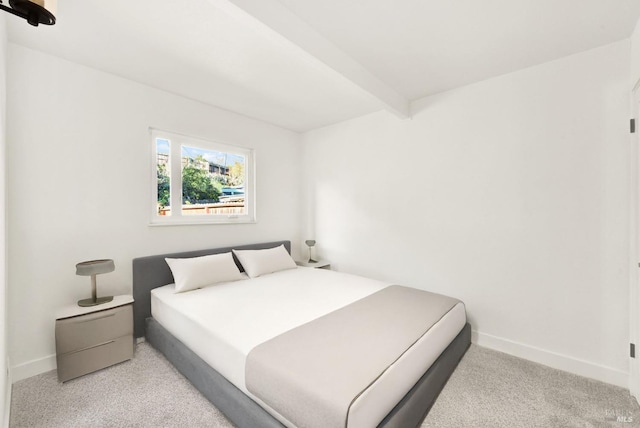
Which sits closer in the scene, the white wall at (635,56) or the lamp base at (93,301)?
the white wall at (635,56)

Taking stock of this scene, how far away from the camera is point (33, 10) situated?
0.88 metres

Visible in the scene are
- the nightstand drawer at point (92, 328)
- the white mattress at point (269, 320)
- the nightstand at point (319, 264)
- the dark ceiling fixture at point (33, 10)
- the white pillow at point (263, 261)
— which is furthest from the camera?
the nightstand at point (319, 264)

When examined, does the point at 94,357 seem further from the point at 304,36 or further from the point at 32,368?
the point at 304,36

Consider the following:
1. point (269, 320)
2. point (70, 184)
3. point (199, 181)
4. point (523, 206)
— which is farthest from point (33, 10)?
point (523, 206)

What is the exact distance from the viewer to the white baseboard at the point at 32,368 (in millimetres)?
2094

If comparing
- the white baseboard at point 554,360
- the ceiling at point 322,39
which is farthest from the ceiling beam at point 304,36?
the white baseboard at point 554,360

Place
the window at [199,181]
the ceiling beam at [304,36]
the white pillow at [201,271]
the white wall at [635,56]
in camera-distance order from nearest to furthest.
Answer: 1. the ceiling beam at [304,36]
2. the white wall at [635,56]
3. the white pillow at [201,271]
4. the window at [199,181]

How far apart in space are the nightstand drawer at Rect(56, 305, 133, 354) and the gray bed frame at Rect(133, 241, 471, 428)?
0.89 ft

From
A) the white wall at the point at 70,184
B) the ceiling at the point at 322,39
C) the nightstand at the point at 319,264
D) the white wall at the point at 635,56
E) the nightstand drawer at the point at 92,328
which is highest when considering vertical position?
the ceiling at the point at 322,39

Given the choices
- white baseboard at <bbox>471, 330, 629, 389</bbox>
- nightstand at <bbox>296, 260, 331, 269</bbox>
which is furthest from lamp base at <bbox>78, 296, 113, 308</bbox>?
white baseboard at <bbox>471, 330, 629, 389</bbox>

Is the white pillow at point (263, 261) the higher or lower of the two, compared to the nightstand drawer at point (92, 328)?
higher

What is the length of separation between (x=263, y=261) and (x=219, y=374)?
162cm

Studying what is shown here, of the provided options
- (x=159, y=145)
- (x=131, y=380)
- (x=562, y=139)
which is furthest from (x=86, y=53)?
(x=562, y=139)

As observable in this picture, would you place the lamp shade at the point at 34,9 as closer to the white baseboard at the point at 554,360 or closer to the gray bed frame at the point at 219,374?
the gray bed frame at the point at 219,374
